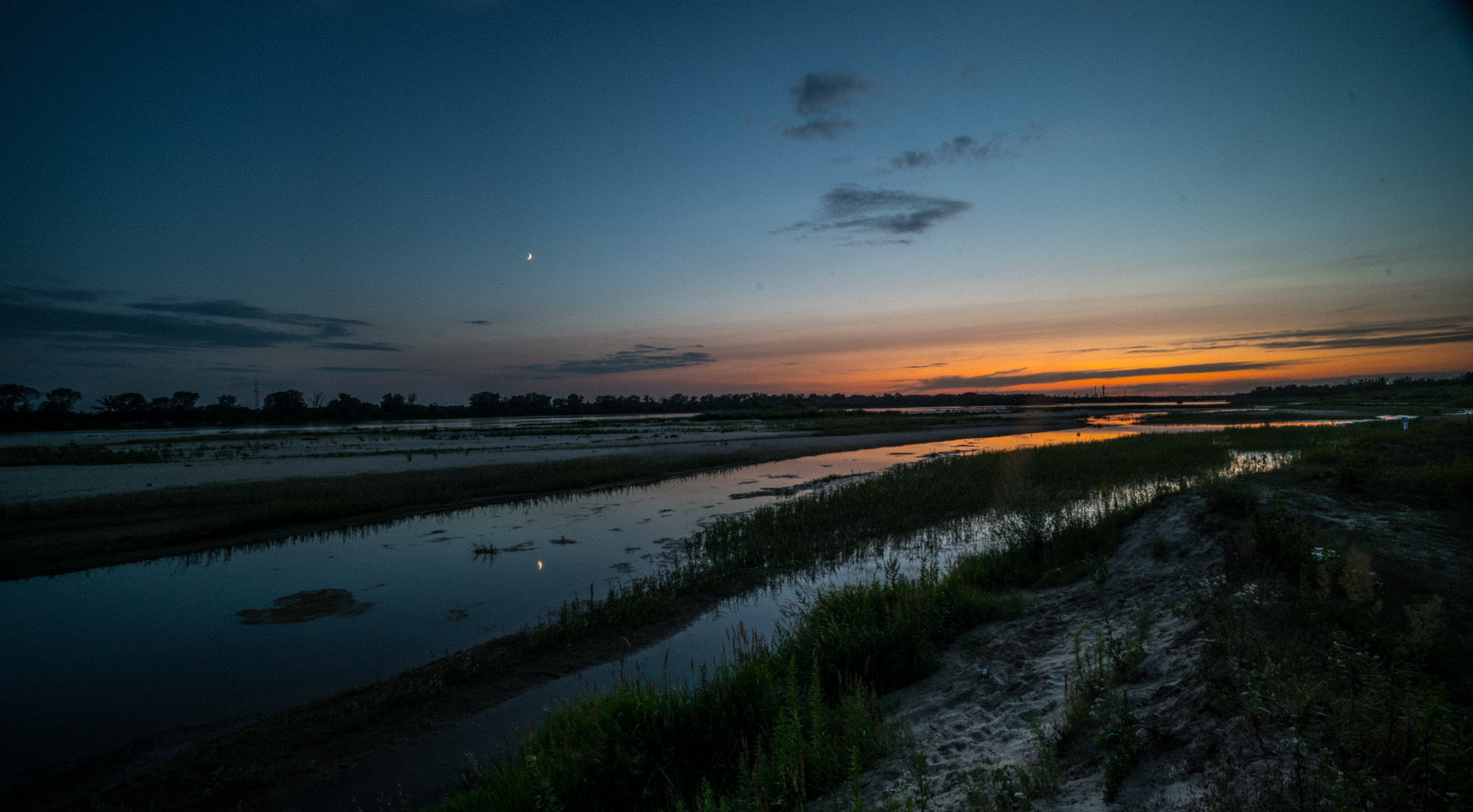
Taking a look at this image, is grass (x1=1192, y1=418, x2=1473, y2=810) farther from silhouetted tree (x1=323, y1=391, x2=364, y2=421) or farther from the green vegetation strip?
silhouetted tree (x1=323, y1=391, x2=364, y2=421)

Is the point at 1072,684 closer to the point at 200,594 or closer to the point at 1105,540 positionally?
the point at 1105,540

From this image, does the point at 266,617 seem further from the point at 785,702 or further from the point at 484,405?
the point at 484,405

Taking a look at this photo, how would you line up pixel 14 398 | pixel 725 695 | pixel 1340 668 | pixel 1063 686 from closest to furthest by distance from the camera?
pixel 1340 668 < pixel 1063 686 < pixel 725 695 < pixel 14 398

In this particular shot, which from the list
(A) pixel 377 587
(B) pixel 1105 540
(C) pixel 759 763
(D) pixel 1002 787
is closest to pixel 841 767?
(C) pixel 759 763

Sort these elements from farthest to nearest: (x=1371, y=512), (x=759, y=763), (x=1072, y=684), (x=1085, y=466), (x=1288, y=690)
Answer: (x=1085, y=466), (x=1371, y=512), (x=1072, y=684), (x=759, y=763), (x=1288, y=690)

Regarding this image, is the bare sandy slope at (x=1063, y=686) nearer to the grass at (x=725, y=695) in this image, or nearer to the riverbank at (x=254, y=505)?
the grass at (x=725, y=695)

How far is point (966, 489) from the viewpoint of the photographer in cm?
2025

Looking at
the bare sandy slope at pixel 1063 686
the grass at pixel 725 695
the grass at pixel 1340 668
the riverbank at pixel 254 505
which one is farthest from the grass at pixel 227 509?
the grass at pixel 1340 668

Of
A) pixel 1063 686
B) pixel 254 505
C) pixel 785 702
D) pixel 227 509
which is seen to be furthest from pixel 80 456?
pixel 1063 686

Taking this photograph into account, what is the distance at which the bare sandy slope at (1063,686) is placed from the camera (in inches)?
149

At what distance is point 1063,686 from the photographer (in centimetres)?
557

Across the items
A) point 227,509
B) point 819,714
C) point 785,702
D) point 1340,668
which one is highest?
point 1340,668

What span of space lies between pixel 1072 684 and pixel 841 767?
240 centimetres

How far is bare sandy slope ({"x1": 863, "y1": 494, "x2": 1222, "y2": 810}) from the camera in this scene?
3785 mm
